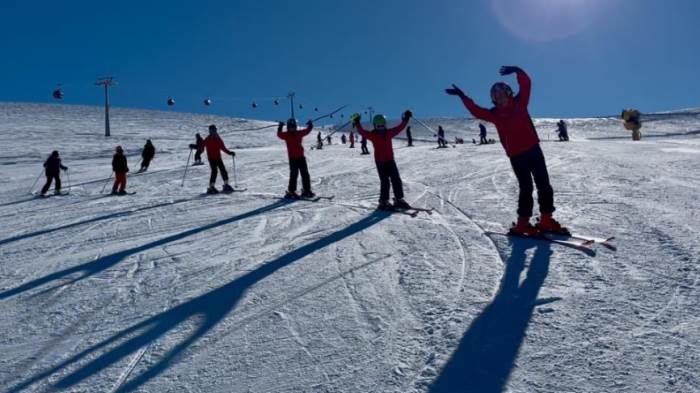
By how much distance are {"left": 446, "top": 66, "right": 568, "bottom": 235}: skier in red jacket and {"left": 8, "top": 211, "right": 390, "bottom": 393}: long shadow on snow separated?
273 centimetres

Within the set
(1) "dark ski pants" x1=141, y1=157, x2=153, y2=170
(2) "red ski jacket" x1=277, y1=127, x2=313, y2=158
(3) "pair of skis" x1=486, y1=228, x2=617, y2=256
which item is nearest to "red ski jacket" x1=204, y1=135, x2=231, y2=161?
(2) "red ski jacket" x1=277, y1=127, x2=313, y2=158

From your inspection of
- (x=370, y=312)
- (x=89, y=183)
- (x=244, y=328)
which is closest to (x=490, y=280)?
(x=370, y=312)

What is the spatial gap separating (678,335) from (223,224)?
18.9 feet

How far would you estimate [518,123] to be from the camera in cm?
523

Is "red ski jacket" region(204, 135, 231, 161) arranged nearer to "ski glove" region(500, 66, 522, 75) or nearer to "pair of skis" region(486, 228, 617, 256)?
"ski glove" region(500, 66, 522, 75)

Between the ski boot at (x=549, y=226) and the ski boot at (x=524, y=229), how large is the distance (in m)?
0.09

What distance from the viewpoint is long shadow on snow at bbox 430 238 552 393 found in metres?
2.33

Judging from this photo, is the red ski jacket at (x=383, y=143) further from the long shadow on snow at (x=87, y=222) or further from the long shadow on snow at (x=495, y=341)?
the long shadow on snow at (x=495, y=341)

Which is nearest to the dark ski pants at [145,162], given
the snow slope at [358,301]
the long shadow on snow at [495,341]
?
the snow slope at [358,301]

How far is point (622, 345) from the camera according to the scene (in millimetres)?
2568

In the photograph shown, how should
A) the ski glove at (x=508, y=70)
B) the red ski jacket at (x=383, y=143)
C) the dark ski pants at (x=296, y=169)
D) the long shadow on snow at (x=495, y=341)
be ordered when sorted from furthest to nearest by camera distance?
the dark ski pants at (x=296, y=169), the red ski jacket at (x=383, y=143), the ski glove at (x=508, y=70), the long shadow on snow at (x=495, y=341)

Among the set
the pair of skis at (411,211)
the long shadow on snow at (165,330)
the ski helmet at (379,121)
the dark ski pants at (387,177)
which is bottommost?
the long shadow on snow at (165,330)

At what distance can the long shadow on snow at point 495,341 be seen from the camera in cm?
233

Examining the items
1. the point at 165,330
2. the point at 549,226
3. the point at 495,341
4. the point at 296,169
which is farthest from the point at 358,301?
the point at 296,169
